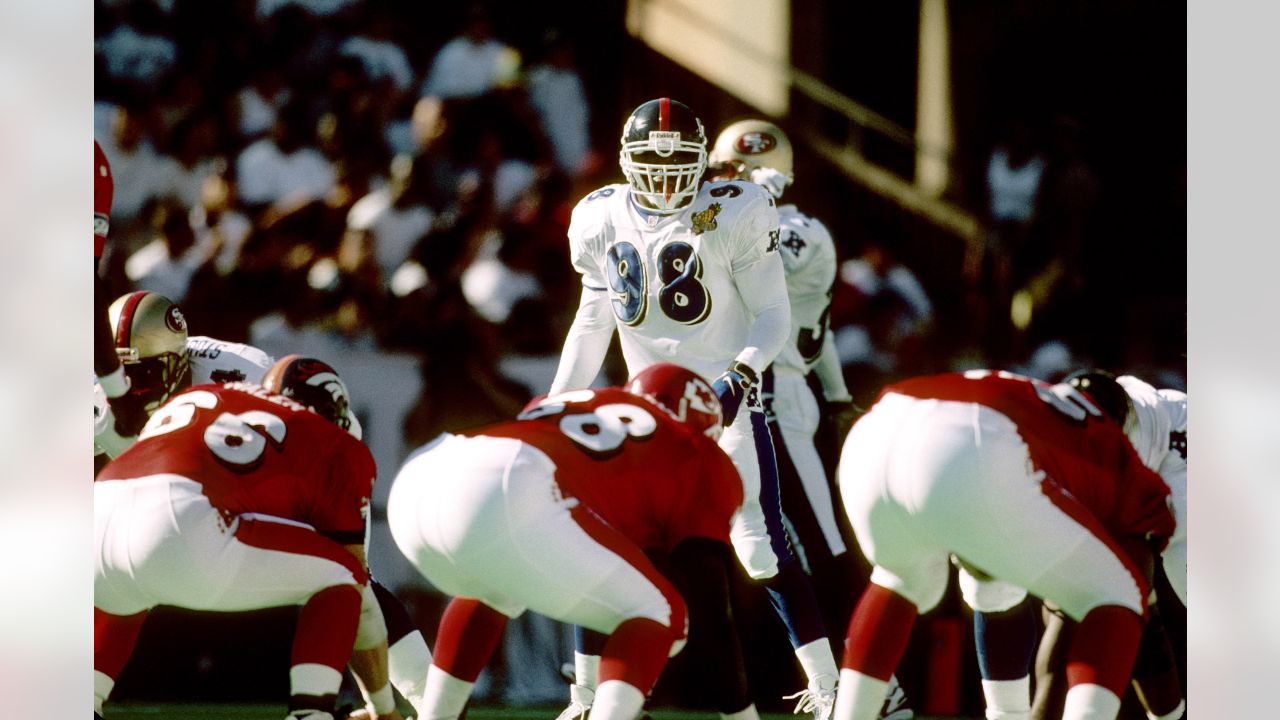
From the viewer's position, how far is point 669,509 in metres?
3.47

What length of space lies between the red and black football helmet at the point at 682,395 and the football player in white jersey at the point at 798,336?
147 centimetres

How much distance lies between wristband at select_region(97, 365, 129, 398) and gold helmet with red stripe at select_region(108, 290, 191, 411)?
103 mm

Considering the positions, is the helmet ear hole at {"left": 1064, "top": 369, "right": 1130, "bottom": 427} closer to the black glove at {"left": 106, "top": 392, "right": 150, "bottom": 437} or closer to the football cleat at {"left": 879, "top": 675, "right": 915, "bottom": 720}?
the football cleat at {"left": 879, "top": 675, "right": 915, "bottom": 720}

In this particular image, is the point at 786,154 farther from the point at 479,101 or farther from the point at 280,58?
the point at 280,58

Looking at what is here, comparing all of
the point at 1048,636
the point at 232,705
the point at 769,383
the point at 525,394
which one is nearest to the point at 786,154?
the point at 769,383

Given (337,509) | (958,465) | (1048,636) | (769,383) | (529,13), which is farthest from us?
(529,13)

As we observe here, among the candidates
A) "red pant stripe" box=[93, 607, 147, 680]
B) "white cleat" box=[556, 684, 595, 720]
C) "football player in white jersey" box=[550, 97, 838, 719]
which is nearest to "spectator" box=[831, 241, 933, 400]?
"football player in white jersey" box=[550, 97, 838, 719]

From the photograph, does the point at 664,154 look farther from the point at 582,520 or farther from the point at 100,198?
the point at 100,198

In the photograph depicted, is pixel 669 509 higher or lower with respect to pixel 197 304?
higher

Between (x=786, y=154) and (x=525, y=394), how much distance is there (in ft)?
3.51

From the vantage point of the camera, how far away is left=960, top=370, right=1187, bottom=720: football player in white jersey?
395 cm

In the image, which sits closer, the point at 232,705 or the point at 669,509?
the point at 669,509

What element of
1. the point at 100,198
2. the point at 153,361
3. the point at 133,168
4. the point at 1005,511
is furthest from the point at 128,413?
the point at 1005,511

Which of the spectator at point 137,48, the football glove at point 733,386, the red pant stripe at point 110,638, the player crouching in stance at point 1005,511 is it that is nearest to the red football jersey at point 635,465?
the player crouching in stance at point 1005,511
